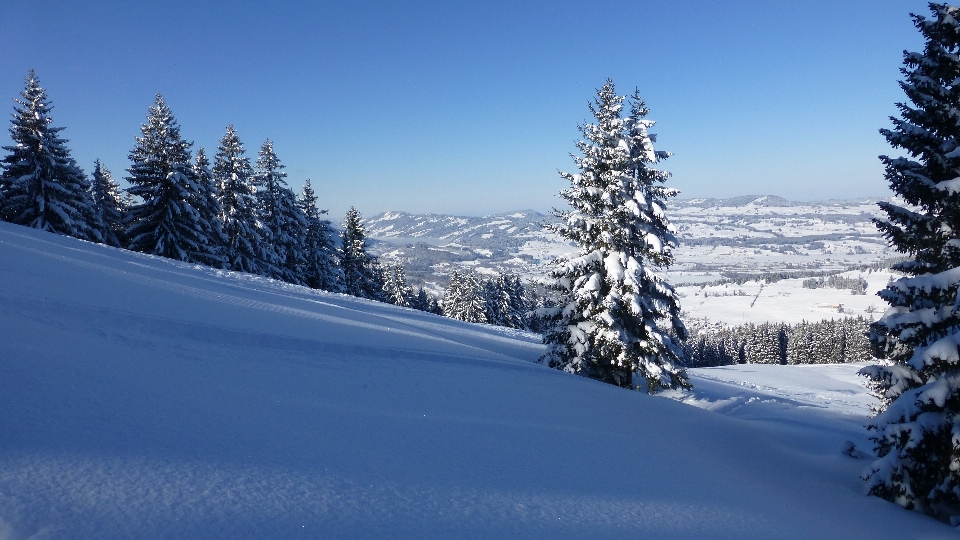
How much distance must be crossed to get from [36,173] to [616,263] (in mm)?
30590

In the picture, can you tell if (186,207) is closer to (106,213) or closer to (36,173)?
(36,173)

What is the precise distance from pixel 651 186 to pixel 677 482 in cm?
1089

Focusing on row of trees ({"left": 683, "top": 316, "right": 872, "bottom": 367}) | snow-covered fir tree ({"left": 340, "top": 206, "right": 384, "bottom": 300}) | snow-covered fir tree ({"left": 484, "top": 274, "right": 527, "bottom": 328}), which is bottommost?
row of trees ({"left": 683, "top": 316, "right": 872, "bottom": 367})

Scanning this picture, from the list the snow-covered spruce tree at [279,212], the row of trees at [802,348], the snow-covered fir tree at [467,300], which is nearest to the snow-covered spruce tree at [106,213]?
the snow-covered spruce tree at [279,212]

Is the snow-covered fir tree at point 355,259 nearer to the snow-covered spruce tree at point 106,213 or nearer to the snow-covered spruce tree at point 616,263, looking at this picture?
the snow-covered spruce tree at point 106,213

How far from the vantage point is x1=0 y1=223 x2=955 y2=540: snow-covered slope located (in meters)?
4.06

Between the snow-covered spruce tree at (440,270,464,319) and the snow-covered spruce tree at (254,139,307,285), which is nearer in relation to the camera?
the snow-covered spruce tree at (254,139,307,285)

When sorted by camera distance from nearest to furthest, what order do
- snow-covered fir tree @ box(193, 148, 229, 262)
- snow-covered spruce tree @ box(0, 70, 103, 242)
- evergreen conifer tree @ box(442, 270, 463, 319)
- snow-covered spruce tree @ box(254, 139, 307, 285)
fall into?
snow-covered spruce tree @ box(0, 70, 103, 242) < snow-covered fir tree @ box(193, 148, 229, 262) < snow-covered spruce tree @ box(254, 139, 307, 285) < evergreen conifer tree @ box(442, 270, 463, 319)

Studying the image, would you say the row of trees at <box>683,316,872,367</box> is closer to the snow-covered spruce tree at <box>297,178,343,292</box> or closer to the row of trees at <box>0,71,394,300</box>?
the snow-covered spruce tree at <box>297,178,343,292</box>

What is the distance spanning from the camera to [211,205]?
1183 inches

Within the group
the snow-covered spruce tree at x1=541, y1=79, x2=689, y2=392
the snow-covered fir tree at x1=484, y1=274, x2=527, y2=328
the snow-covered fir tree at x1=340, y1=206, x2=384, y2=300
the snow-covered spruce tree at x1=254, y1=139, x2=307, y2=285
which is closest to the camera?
the snow-covered spruce tree at x1=541, y1=79, x2=689, y2=392

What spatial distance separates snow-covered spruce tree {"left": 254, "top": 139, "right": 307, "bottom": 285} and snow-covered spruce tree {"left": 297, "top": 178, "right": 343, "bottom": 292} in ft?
5.55

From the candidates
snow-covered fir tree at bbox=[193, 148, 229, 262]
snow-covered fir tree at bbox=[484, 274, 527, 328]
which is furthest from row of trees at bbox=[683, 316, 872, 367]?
snow-covered fir tree at bbox=[193, 148, 229, 262]

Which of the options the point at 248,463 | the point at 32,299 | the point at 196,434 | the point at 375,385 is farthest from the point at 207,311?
the point at 248,463
